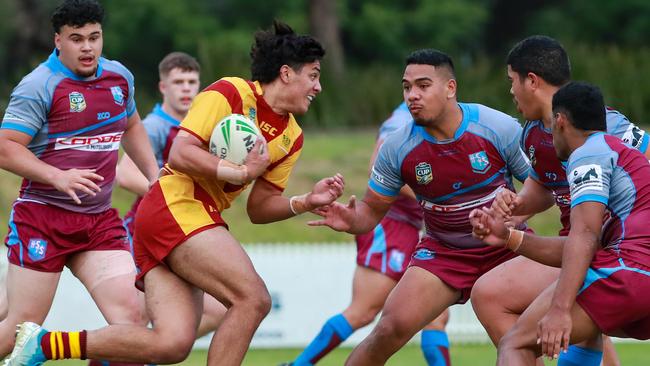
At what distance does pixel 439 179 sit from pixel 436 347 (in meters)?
1.83

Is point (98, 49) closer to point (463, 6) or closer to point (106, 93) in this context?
point (106, 93)

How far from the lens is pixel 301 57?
6371 millimetres

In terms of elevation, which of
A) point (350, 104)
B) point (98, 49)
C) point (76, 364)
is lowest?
point (76, 364)

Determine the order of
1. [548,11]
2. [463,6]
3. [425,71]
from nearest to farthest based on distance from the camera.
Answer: [425,71] → [463,6] → [548,11]

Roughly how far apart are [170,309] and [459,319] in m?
6.28

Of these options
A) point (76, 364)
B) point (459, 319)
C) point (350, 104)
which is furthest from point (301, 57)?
point (350, 104)

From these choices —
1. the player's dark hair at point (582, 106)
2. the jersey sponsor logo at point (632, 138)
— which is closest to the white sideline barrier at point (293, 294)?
the jersey sponsor logo at point (632, 138)

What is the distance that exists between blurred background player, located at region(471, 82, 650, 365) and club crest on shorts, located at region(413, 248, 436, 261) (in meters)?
1.00

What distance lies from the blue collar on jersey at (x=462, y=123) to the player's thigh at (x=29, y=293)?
2.26 m

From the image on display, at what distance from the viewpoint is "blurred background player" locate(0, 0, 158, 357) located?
21.5 feet

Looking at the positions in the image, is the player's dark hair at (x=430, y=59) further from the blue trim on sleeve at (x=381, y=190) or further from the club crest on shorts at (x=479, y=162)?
the blue trim on sleeve at (x=381, y=190)

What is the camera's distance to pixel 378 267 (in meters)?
8.56

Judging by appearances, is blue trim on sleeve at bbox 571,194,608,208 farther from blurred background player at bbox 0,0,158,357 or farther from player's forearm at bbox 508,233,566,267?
blurred background player at bbox 0,0,158,357

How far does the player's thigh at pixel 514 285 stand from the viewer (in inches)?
245
